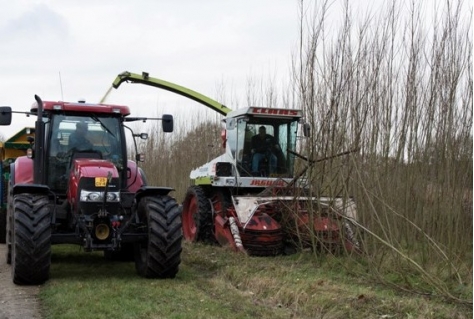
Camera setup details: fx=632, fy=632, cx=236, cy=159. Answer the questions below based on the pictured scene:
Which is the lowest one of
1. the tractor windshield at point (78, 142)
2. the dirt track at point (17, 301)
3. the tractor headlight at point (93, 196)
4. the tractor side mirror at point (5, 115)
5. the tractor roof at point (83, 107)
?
the dirt track at point (17, 301)

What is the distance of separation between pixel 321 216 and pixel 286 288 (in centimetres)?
243

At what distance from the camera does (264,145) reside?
35.0ft

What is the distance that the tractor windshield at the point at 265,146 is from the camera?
1058cm

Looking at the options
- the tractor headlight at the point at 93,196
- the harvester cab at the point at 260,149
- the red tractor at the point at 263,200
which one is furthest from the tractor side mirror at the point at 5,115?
the harvester cab at the point at 260,149

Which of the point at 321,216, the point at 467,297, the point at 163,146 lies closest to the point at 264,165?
the point at 321,216

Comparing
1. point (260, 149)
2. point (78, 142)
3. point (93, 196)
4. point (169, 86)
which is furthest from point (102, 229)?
point (169, 86)

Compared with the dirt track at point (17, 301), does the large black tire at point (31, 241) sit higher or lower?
higher

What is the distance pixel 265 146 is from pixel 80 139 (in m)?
3.51

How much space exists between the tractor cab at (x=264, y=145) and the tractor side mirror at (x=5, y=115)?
4.05 m

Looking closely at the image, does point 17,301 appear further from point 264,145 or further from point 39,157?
point 264,145

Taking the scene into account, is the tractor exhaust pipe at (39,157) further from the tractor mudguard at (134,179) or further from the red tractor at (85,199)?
the tractor mudguard at (134,179)

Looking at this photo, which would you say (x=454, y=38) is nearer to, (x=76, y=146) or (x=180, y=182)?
(x=76, y=146)

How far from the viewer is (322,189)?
344 inches

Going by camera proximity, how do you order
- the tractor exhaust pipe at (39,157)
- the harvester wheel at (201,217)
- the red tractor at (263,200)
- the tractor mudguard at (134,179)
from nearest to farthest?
the tractor exhaust pipe at (39,157) < the tractor mudguard at (134,179) < the red tractor at (263,200) < the harvester wheel at (201,217)
